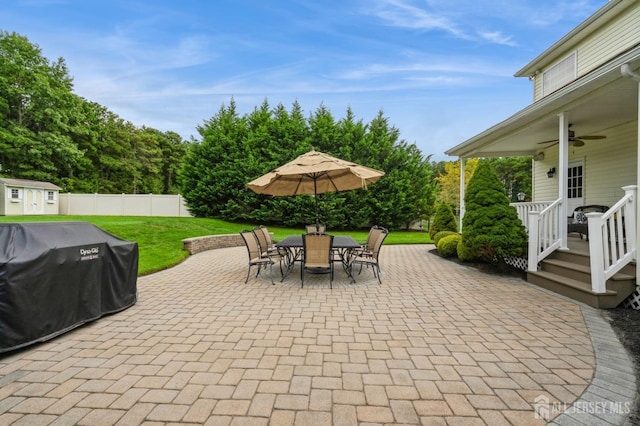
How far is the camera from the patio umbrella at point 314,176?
5469 mm

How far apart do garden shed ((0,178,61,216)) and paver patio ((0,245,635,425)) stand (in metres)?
23.9

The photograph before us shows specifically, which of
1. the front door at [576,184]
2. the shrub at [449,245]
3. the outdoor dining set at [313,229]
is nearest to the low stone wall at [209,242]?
the outdoor dining set at [313,229]

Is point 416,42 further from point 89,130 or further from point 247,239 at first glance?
point 89,130

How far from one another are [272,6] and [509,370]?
36.9 feet

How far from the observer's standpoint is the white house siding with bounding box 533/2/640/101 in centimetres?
741

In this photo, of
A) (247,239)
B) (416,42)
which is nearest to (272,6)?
(416,42)

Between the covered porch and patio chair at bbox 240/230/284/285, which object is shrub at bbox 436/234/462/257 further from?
patio chair at bbox 240/230/284/285

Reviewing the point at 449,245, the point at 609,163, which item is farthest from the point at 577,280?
the point at 609,163

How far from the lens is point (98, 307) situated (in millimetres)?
3652

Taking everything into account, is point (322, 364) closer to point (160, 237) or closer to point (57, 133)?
point (160, 237)

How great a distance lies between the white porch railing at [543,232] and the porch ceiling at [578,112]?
1.84 meters

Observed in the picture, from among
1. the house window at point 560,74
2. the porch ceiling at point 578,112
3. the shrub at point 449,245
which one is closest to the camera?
the porch ceiling at point 578,112

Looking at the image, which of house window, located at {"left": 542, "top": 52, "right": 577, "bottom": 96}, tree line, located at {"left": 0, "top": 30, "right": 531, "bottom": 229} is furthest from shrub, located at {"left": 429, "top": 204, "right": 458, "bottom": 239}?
tree line, located at {"left": 0, "top": 30, "right": 531, "bottom": 229}

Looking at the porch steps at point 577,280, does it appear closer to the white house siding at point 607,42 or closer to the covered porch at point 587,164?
the covered porch at point 587,164
